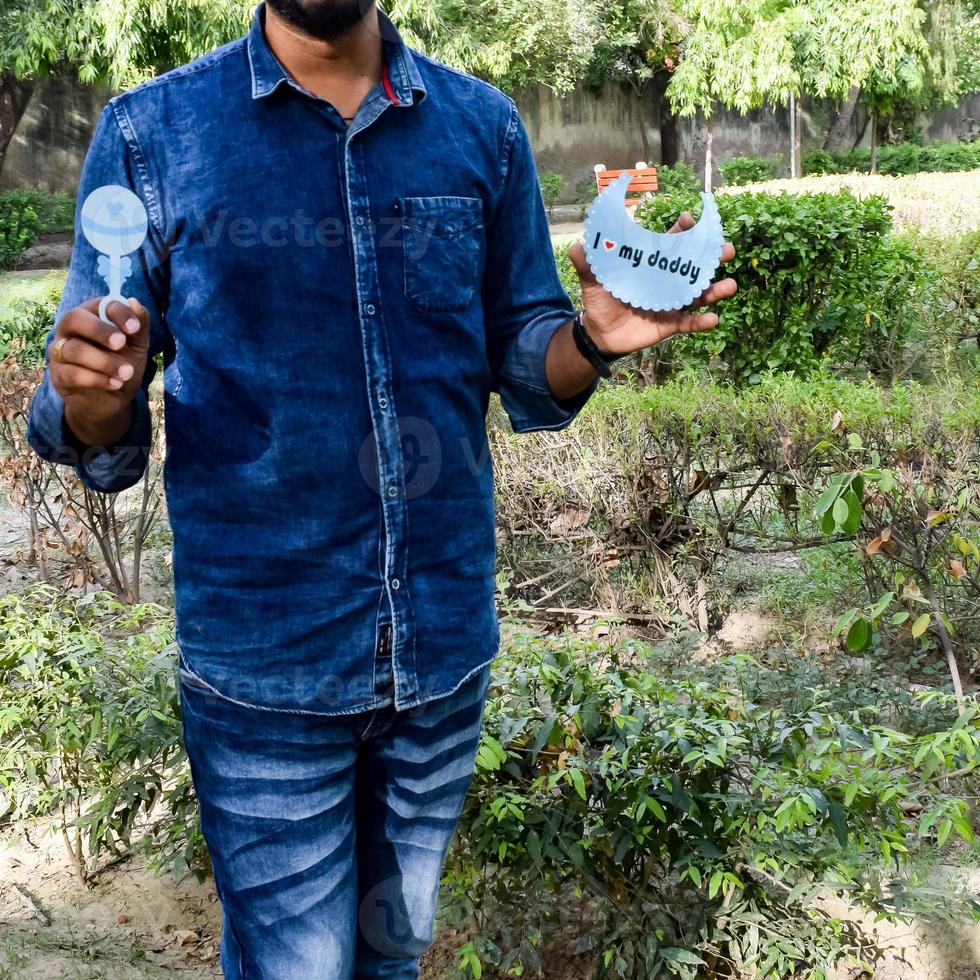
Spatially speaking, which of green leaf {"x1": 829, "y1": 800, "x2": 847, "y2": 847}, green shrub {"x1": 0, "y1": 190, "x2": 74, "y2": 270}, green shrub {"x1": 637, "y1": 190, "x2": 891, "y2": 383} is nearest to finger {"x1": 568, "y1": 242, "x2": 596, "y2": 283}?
green leaf {"x1": 829, "y1": 800, "x2": 847, "y2": 847}

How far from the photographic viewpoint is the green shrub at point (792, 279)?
6391 mm

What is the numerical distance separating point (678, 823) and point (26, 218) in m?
15.5

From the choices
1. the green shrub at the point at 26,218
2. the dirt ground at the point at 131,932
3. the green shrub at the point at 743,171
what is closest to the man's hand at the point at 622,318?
the dirt ground at the point at 131,932

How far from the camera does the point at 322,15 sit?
147 cm

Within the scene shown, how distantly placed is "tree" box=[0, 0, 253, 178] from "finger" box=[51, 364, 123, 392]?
11.2 m

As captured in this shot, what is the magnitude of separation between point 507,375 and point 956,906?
182 centimetres

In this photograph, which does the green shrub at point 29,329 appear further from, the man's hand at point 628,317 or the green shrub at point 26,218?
the man's hand at point 628,317

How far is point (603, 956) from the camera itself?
248 cm

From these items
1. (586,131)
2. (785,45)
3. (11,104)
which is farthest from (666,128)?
(11,104)

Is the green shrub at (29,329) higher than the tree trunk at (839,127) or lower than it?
lower

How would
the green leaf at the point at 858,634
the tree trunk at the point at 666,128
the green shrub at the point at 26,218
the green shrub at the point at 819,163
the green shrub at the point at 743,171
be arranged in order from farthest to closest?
the tree trunk at the point at 666,128 → the green shrub at the point at 819,163 → the green shrub at the point at 743,171 → the green shrub at the point at 26,218 → the green leaf at the point at 858,634

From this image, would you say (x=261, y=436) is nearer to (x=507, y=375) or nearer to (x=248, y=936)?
(x=507, y=375)

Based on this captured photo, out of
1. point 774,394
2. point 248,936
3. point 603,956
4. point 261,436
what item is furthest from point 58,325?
point 774,394

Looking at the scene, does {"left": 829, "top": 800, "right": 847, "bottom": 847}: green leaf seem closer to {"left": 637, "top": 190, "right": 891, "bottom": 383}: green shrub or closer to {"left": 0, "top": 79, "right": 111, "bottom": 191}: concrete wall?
{"left": 637, "top": 190, "right": 891, "bottom": 383}: green shrub
